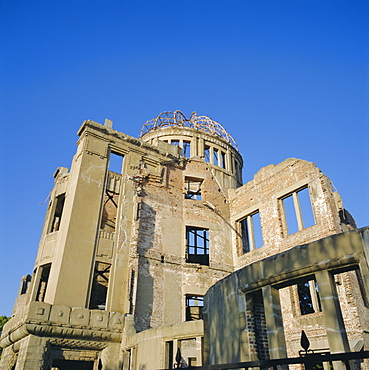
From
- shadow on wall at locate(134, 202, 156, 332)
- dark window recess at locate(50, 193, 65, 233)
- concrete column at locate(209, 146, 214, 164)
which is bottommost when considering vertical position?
shadow on wall at locate(134, 202, 156, 332)

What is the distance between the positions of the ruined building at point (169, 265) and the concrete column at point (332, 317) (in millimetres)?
71

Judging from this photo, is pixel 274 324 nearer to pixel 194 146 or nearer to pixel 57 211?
pixel 57 211

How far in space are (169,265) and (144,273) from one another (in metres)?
1.52

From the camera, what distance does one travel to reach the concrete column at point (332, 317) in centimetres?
589

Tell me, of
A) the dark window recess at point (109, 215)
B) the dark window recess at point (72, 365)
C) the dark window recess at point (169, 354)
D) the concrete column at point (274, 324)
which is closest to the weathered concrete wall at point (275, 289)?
the concrete column at point (274, 324)

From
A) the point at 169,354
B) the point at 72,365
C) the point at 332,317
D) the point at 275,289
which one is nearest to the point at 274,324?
the point at 275,289

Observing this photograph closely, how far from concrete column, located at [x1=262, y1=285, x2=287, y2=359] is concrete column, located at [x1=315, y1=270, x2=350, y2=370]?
43.1 inches

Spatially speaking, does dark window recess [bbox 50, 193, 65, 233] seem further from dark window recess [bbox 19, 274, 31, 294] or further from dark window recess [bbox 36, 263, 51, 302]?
dark window recess [bbox 19, 274, 31, 294]

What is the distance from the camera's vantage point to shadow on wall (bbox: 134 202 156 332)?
15078 mm

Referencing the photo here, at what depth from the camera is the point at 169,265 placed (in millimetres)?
17047

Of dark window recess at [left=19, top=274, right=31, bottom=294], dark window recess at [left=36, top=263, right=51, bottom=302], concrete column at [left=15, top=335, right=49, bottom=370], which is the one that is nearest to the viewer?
concrete column at [left=15, top=335, right=49, bottom=370]

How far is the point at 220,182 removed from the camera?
21.1 m

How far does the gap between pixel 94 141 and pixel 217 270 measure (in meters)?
9.00

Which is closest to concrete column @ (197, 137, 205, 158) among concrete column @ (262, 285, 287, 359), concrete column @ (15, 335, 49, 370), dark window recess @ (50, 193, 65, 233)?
dark window recess @ (50, 193, 65, 233)
